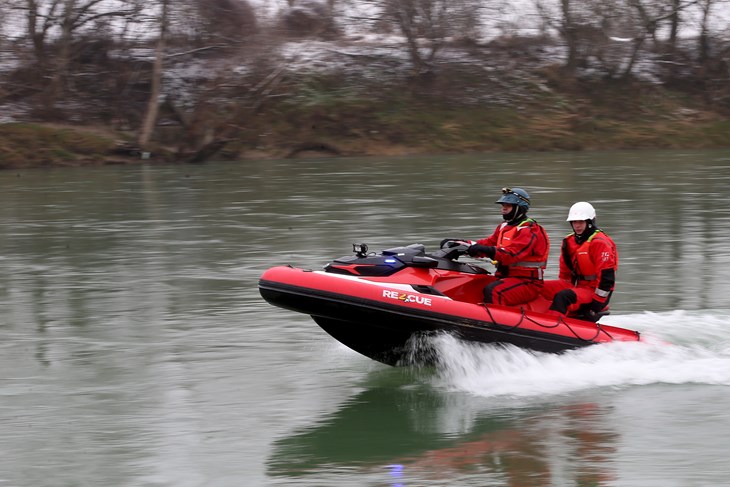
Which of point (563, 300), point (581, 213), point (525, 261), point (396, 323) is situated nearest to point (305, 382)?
point (396, 323)

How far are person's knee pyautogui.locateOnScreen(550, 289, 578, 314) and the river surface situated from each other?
15.1 inches

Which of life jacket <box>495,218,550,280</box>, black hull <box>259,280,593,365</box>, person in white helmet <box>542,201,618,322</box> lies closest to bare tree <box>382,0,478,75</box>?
life jacket <box>495,218,550,280</box>

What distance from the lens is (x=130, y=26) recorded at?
A: 40.2m

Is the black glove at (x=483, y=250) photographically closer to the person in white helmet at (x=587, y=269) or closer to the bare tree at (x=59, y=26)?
the person in white helmet at (x=587, y=269)

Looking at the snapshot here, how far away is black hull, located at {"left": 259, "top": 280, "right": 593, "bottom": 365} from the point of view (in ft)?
26.4

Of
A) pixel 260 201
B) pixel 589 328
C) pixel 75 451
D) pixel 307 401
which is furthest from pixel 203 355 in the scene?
pixel 260 201

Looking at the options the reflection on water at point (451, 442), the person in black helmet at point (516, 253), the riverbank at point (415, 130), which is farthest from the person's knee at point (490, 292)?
the riverbank at point (415, 130)

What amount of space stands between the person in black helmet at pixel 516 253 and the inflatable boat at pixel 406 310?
153 mm

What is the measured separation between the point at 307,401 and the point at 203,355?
5.18 ft

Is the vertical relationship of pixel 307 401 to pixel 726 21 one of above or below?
above

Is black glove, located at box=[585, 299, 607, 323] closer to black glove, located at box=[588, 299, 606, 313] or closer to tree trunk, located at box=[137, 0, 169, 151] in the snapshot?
black glove, located at box=[588, 299, 606, 313]

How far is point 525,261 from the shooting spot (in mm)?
8570

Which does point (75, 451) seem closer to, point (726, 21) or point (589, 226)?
point (589, 226)

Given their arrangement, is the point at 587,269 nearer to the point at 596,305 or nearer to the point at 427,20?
the point at 596,305
